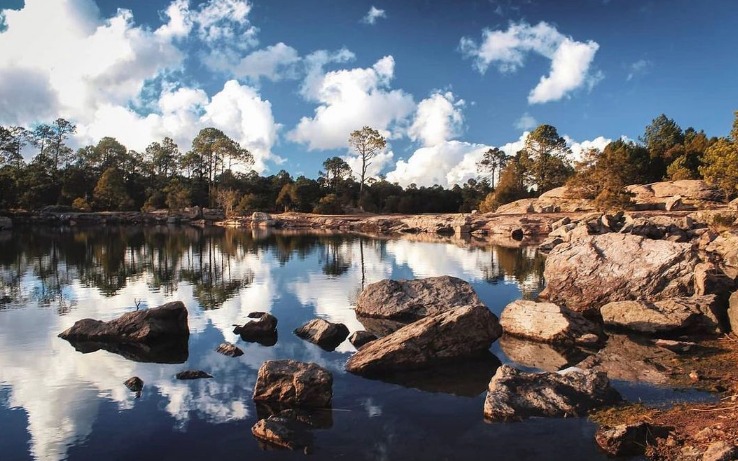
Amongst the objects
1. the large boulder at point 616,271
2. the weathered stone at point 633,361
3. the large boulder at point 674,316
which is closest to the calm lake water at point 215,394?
the weathered stone at point 633,361

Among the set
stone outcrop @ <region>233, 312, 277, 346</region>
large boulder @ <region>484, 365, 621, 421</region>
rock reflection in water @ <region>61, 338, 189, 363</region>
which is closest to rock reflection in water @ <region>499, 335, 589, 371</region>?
large boulder @ <region>484, 365, 621, 421</region>

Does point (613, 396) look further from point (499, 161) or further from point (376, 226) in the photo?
point (499, 161)

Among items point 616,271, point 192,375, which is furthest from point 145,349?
point 616,271

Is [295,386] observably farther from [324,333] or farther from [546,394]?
[546,394]

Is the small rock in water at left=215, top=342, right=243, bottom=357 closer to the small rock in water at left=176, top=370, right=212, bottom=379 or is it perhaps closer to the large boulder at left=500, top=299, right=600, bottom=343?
the small rock in water at left=176, top=370, right=212, bottom=379

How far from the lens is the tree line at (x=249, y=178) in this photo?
92.1 metres

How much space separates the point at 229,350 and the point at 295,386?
4.77 metres

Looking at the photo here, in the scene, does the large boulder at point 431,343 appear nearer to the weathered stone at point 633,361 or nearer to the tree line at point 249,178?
the weathered stone at point 633,361

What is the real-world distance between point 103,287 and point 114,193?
88.1m

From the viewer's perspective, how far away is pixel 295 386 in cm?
1076

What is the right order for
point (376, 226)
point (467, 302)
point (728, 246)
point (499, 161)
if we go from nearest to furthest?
point (467, 302), point (728, 246), point (376, 226), point (499, 161)

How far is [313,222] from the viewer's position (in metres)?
88.2

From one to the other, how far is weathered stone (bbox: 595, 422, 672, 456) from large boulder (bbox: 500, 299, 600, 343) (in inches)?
251

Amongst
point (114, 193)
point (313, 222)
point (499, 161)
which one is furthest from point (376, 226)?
point (114, 193)
